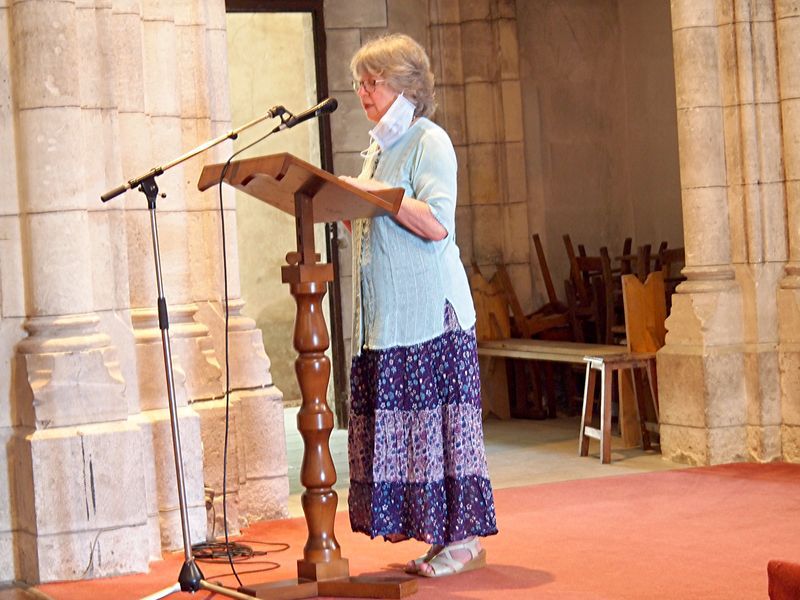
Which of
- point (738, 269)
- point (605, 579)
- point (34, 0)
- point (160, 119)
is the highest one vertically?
point (34, 0)

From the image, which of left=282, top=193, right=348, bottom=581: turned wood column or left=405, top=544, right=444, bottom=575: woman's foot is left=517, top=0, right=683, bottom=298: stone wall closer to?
left=405, top=544, right=444, bottom=575: woman's foot

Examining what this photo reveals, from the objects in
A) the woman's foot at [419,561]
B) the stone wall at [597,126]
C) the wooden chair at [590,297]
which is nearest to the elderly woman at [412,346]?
the woman's foot at [419,561]

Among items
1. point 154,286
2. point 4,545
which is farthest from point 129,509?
point 154,286

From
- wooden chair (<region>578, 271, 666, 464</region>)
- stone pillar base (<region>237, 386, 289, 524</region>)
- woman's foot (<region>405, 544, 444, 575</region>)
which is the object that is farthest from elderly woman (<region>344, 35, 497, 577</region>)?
wooden chair (<region>578, 271, 666, 464</region>)

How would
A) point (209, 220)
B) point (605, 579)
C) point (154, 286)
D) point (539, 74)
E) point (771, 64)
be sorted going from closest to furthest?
point (605, 579) → point (154, 286) → point (209, 220) → point (771, 64) → point (539, 74)

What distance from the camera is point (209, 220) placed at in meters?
5.96

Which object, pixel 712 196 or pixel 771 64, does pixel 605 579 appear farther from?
pixel 771 64

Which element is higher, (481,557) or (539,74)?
(539,74)

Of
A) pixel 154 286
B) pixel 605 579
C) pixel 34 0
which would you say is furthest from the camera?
pixel 154 286

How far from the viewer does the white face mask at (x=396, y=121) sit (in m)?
4.28

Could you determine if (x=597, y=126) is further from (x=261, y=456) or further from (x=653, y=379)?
(x=261, y=456)

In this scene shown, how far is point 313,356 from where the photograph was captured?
417cm

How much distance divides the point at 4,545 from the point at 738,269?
12.6 feet

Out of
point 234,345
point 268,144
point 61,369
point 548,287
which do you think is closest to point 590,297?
point 548,287
